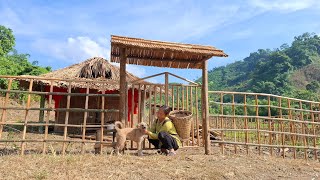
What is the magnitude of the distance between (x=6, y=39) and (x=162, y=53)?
28013 mm

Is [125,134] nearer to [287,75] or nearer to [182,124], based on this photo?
[182,124]

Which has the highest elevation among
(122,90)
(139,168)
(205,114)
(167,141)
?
(122,90)

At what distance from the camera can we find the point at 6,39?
1172 inches

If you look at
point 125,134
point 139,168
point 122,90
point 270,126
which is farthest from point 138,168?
point 270,126

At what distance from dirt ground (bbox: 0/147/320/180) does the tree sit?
89.2 feet

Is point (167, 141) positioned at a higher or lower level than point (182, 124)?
lower

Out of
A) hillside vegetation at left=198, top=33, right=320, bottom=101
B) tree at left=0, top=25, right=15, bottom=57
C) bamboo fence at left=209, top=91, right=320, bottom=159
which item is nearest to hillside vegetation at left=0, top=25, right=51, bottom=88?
tree at left=0, top=25, right=15, bottom=57

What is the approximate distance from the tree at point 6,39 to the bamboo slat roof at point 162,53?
2615 centimetres

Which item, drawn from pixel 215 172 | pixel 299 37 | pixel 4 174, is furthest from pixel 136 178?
pixel 299 37

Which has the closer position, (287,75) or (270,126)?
(270,126)

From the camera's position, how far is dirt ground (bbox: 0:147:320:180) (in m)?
4.30

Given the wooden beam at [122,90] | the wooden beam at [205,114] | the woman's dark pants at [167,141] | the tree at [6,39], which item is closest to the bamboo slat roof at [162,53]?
the wooden beam at [122,90]

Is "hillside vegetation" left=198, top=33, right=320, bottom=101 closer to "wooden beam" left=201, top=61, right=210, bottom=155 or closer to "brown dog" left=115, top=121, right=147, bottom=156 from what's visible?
"wooden beam" left=201, top=61, right=210, bottom=155

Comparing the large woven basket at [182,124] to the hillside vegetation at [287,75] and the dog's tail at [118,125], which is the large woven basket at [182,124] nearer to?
the dog's tail at [118,125]
